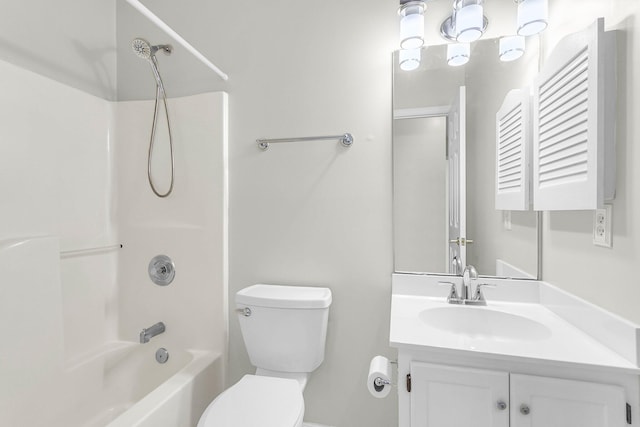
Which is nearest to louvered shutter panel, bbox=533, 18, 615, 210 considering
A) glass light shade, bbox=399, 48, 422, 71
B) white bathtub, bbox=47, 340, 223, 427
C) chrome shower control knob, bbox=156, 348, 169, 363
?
glass light shade, bbox=399, 48, 422, 71

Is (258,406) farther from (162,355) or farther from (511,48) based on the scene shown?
(511,48)

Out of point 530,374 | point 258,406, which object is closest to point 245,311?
point 258,406

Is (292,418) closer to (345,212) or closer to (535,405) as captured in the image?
(535,405)

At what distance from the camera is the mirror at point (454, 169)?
1427mm

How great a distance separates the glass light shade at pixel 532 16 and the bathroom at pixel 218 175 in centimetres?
12

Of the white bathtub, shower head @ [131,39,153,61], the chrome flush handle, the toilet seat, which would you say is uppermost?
shower head @ [131,39,153,61]

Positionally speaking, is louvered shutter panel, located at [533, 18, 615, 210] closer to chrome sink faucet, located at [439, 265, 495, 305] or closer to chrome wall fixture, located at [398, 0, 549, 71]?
chrome wall fixture, located at [398, 0, 549, 71]

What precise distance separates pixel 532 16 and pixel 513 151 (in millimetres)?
511

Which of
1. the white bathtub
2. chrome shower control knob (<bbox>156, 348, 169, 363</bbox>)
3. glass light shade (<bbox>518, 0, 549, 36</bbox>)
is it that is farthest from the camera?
chrome shower control knob (<bbox>156, 348, 169, 363</bbox>)

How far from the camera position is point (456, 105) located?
1472 mm

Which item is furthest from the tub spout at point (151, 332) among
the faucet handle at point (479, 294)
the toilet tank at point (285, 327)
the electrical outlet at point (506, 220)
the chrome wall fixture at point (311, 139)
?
the electrical outlet at point (506, 220)

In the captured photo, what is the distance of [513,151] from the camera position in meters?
1.38

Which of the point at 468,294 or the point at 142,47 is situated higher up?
the point at 142,47

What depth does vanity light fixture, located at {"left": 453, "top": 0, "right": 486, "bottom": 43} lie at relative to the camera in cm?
130
